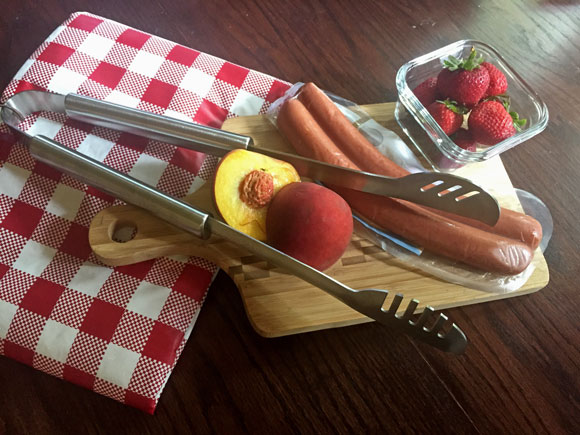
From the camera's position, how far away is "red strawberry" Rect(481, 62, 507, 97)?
0.77 m

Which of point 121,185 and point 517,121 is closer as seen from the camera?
point 121,185

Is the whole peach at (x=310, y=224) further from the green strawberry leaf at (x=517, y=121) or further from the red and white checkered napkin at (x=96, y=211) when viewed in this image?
the green strawberry leaf at (x=517, y=121)

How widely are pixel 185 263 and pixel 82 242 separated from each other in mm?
157

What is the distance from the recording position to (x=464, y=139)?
2.56 feet

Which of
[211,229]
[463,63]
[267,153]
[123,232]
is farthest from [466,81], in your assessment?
[123,232]

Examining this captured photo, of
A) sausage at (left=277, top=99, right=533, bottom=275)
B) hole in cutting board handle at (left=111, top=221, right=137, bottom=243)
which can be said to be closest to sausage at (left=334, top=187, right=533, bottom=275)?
sausage at (left=277, top=99, right=533, bottom=275)

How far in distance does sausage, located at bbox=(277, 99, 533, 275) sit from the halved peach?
0.36 ft

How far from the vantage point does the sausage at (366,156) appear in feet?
2.25

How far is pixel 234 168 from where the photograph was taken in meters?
0.67

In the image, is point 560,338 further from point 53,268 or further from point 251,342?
point 53,268

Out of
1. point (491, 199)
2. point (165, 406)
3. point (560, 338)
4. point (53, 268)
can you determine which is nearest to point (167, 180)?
point (53, 268)

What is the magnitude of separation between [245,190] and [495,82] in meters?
0.45

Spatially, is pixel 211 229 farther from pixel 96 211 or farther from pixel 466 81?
pixel 466 81

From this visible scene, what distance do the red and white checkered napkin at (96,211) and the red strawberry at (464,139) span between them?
0.32 metres
